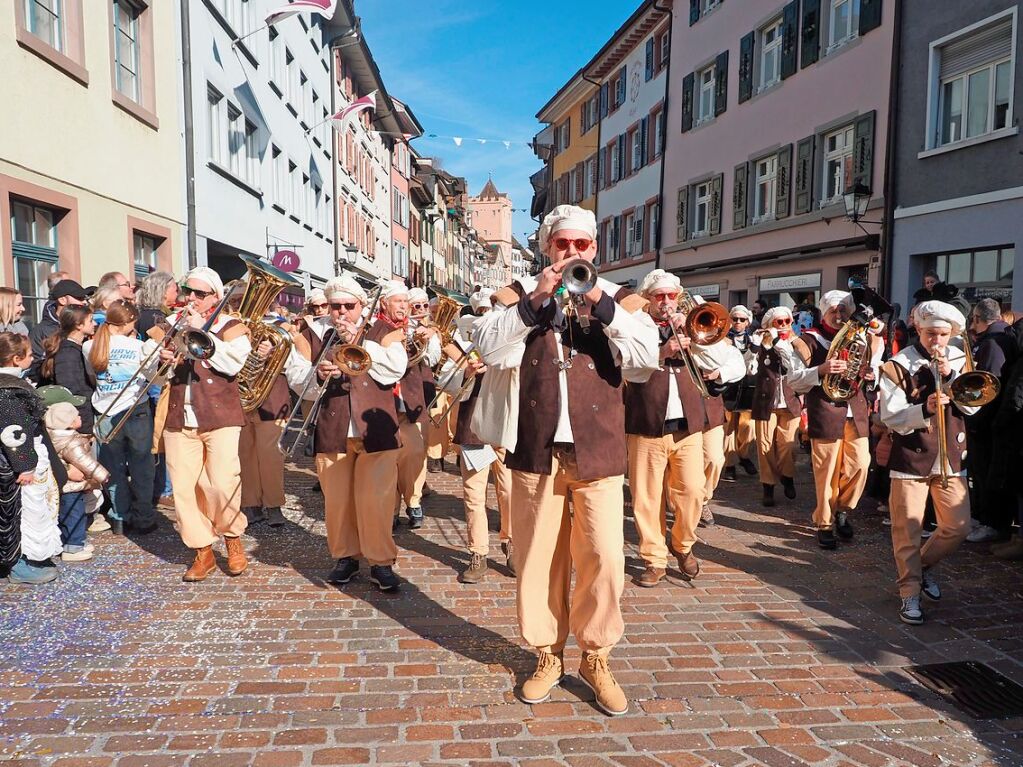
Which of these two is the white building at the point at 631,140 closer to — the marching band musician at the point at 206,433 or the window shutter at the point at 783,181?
the window shutter at the point at 783,181

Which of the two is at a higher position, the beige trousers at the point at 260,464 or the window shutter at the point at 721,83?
the window shutter at the point at 721,83

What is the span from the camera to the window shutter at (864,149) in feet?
45.0

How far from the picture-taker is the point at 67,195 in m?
9.16

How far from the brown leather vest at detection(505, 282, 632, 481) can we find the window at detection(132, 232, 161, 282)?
31.4 feet

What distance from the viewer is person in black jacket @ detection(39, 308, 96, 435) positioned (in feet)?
18.8

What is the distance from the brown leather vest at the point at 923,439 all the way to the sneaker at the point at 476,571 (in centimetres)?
266

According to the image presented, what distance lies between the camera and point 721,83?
19.4m

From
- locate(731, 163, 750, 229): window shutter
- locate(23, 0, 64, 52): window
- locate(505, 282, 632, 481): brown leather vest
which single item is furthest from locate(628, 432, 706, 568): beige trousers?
locate(731, 163, 750, 229): window shutter

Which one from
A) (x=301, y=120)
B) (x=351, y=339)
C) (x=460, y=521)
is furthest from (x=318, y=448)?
(x=301, y=120)

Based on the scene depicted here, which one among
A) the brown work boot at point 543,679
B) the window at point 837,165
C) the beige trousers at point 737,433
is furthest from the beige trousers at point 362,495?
the window at point 837,165

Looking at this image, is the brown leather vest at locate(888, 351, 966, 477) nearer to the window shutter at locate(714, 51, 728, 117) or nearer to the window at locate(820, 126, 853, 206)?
the window at locate(820, 126, 853, 206)

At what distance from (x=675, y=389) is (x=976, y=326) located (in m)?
3.01

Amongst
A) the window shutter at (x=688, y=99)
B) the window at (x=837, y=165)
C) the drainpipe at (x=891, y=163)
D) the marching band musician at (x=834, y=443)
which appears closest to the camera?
the marching band musician at (x=834, y=443)

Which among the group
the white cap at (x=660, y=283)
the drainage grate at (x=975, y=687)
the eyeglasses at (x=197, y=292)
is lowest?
the drainage grate at (x=975, y=687)
